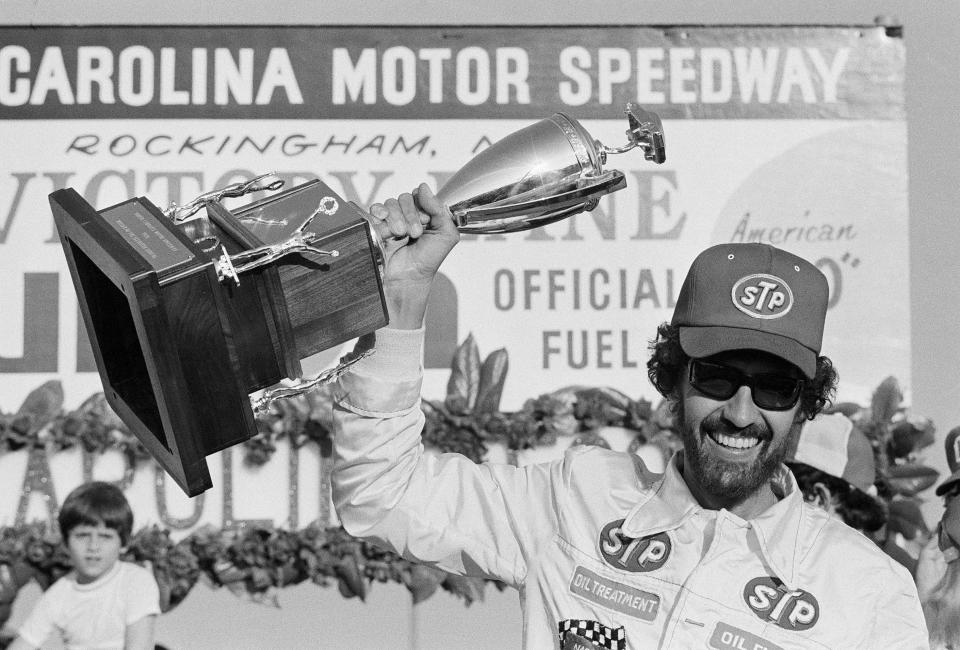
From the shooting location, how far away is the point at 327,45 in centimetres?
422

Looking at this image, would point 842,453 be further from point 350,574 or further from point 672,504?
point 672,504

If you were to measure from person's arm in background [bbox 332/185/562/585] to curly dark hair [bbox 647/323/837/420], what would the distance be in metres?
0.27

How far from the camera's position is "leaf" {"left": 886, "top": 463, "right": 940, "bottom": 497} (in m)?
4.05

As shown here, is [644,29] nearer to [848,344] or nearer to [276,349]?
[848,344]

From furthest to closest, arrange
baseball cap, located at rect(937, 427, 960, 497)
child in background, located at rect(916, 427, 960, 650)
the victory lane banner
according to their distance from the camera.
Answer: the victory lane banner < baseball cap, located at rect(937, 427, 960, 497) < child in background, located at rect(916, 427, 960, 650)

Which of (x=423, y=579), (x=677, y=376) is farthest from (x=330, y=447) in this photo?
(x=677, y=376)

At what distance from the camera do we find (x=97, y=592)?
3953 millimetres

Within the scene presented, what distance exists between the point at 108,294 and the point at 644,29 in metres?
2.76

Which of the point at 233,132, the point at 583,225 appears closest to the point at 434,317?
the point at 583,225

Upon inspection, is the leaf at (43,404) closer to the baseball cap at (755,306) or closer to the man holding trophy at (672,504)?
the man holding trophy at (672,504)

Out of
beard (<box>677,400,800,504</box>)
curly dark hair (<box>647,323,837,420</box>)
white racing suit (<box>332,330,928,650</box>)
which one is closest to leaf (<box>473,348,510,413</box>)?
curly dark hair (<box>647,323,837,420</box>)

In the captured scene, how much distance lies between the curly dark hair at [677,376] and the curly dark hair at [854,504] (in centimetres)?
186

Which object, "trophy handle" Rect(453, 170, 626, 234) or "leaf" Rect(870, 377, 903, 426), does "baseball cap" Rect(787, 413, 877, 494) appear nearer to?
"leaf" Rect(870, 377, 903, 426)

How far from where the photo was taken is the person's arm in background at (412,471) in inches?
77.3
